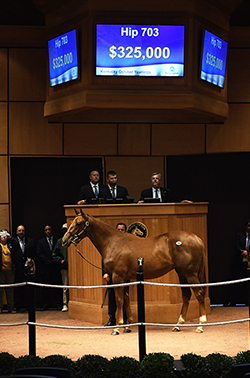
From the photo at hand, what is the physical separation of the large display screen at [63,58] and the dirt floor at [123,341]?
4.50 metres

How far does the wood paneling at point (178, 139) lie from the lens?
11.4m

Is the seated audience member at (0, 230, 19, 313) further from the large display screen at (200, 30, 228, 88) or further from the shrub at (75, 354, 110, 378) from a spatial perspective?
the shrub at (75, 354, 110, 378)

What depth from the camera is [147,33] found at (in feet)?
31.1

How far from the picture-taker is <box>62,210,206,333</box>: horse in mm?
8078

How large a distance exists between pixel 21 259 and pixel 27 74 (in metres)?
3.91

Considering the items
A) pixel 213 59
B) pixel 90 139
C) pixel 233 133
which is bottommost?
pixel 90 139

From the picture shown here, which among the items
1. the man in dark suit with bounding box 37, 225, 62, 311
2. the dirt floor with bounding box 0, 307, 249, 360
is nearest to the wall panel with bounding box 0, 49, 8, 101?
the man in dark suit with bounding box 37, 225, 62, 311

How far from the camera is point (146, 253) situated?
26.8 ft

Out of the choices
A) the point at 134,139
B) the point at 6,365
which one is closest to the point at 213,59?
the point at 134,139

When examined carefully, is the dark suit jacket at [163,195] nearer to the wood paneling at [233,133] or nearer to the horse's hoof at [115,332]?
the wood paneling at [233,133]

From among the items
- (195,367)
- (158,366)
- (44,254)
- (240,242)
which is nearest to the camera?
(158,366)

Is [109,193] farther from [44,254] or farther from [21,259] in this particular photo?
[21,259]

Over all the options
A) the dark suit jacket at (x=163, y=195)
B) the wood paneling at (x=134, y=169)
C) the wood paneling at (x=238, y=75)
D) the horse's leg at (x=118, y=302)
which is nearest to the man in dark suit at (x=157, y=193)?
the dark suit jacket at (x=163, y=195)

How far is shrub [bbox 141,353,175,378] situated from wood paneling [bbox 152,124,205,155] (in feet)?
21.9
